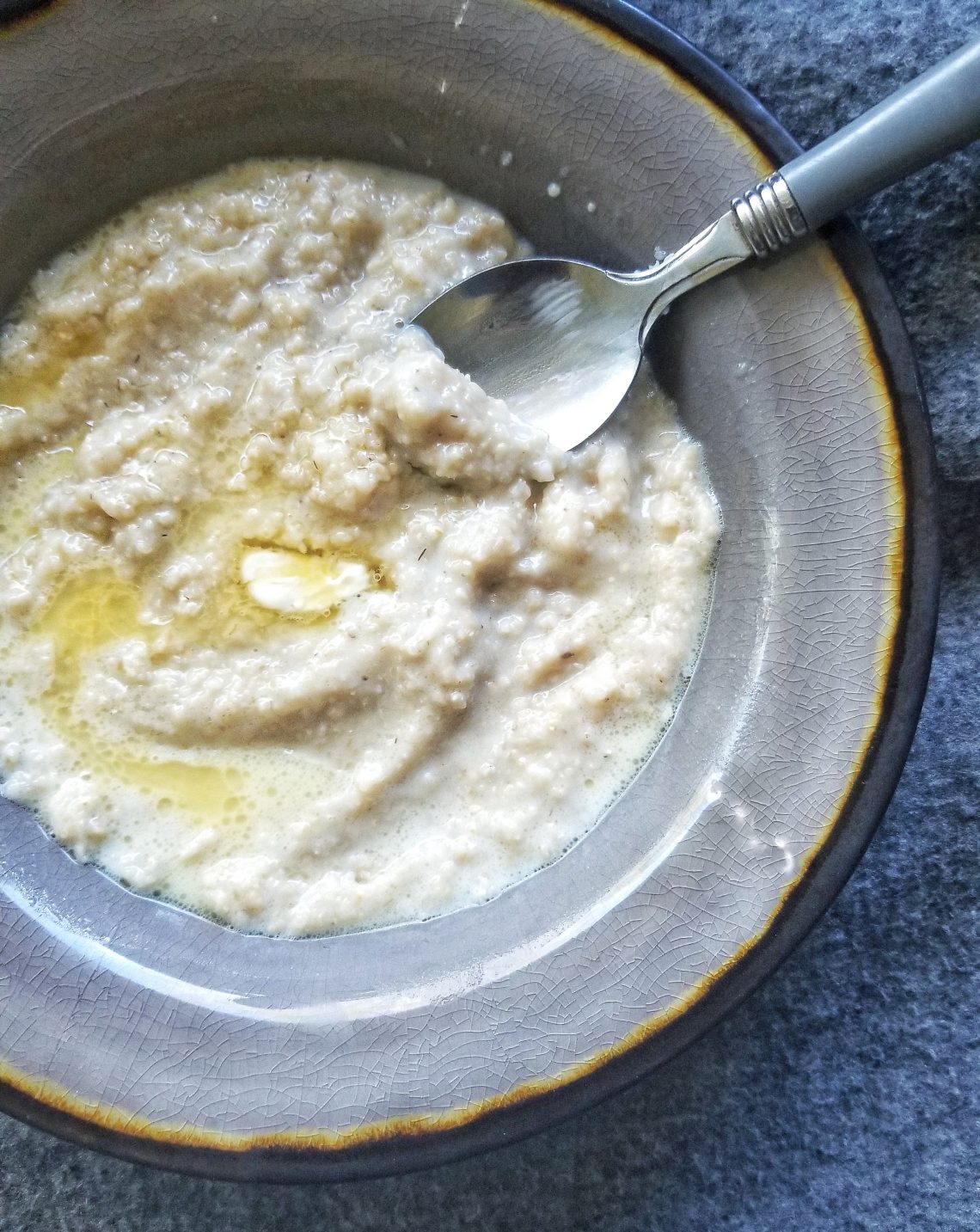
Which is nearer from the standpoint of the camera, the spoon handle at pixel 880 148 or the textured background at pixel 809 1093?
the spoon handle at pixel 880 148

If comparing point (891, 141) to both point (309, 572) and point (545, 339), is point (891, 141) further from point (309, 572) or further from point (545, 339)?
point (309, 572)

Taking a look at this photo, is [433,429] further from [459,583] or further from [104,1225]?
[104,1225]

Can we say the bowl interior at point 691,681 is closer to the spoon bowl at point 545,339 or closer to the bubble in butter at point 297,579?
the spoon bowl at point 545,339

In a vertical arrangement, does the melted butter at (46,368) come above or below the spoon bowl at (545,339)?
above

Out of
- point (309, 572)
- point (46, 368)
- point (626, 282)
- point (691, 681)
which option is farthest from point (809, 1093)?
point (46, 368)

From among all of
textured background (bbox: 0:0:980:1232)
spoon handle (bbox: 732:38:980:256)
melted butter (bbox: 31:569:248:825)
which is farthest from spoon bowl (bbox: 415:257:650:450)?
melted butter (bbox: 31:569:248:825)

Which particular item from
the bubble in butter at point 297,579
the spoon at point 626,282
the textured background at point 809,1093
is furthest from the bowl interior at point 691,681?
the bubble in butter at point 297,579
